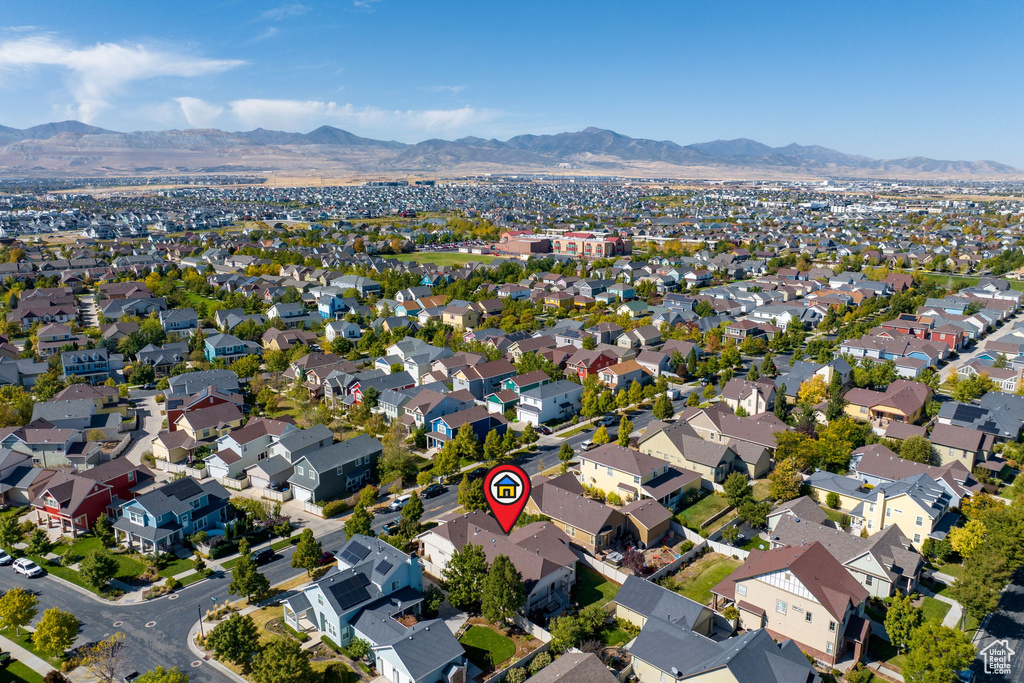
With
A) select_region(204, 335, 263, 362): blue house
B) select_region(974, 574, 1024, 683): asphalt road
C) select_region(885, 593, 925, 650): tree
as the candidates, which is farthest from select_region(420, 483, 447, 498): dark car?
select_region(204, 335, 263, 362): blue house

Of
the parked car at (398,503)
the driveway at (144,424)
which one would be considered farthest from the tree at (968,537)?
the driveway at (144,424)

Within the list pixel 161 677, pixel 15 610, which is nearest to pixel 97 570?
pixel 15 610

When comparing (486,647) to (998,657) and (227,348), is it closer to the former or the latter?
(998,657)

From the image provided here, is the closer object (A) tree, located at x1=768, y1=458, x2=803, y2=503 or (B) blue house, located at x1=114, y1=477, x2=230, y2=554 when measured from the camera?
(B) blue house, located at x1=114, y1=477, x2=230, y2=554

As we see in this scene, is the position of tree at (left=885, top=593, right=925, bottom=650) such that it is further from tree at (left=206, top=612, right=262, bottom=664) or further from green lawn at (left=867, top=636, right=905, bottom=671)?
tree at (left=206, top=612, right=262, bottom=664)

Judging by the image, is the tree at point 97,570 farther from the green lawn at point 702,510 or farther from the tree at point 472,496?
the green lawn at point 702,510

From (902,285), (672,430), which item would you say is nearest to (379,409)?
(672,430)
